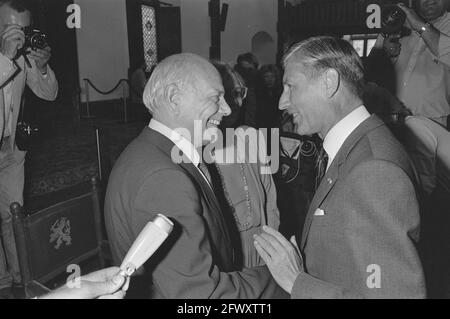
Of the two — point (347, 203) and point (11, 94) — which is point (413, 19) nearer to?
point (347, 203)

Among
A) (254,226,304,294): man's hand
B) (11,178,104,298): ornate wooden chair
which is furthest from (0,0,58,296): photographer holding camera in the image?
(254,226,304,294): man's hand

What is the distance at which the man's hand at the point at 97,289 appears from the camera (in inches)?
28.6

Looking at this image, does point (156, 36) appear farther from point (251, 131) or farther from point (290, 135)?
point (251, 131)

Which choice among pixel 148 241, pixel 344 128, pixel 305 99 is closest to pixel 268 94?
pixel 305 99

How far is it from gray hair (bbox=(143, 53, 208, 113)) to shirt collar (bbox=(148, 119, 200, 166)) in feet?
0.24

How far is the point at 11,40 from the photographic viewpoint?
8.00 feet

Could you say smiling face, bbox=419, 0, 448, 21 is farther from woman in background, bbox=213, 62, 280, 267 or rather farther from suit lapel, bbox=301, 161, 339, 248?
suit lapel, bbox=301, 161, 339, 248

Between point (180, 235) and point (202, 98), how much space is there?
50cm

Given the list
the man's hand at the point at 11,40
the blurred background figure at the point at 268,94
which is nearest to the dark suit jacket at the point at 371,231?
the man's hand at the point at 11,40

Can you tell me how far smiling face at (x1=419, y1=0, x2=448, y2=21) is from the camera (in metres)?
2.73

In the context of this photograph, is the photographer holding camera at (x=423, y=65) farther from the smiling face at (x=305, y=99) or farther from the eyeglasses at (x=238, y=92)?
the smiling face at (x=305, y=99)

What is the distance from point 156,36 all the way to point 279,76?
220 inches

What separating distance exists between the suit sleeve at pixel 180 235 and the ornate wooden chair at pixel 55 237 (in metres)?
0.65

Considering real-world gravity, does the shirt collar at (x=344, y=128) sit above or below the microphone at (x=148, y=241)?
above
